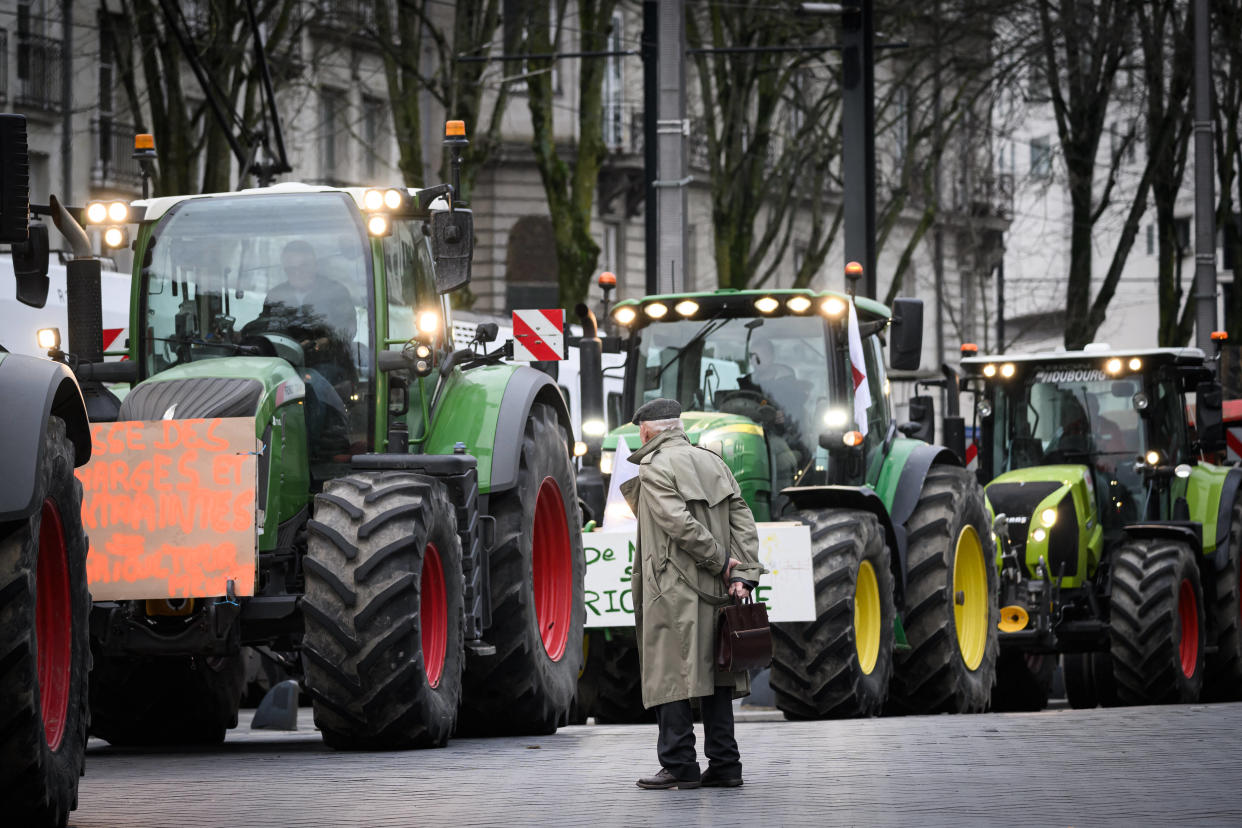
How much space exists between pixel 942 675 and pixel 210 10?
16.0 meters

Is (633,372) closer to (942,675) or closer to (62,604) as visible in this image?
(942,675)

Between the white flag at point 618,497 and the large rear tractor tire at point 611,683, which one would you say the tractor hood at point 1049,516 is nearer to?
the large rear tractor tire at point 611,683

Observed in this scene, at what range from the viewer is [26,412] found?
777 centimetres

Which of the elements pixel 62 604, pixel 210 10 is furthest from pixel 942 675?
pixel 210 10

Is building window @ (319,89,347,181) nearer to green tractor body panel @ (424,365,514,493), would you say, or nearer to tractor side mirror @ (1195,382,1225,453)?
tractor side mirror @ (1195,382,1225,453)

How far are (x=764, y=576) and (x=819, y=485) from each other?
1.75 m

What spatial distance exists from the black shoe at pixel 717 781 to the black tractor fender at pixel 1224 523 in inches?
390

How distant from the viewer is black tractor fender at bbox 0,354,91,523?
7538mm

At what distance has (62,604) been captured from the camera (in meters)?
8.09

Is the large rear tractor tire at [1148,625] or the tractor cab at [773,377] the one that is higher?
the tractor cab at [773,377]

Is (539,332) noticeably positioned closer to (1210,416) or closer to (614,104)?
(1210,416)

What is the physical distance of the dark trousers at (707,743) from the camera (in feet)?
31.6

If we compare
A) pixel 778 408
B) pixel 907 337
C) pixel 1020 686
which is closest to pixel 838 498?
pixel 778 408

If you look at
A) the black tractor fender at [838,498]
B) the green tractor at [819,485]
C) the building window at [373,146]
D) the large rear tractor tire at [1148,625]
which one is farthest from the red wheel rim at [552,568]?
the building window at [373,146]
